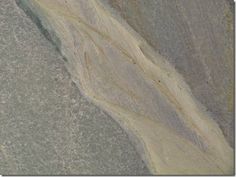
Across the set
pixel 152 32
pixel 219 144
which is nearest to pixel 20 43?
pixel 152 32

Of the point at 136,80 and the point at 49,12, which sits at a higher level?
the point at 49,12

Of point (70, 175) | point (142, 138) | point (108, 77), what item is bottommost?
point (70, 175)

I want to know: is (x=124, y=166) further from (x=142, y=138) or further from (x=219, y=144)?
(x=219, y=144)

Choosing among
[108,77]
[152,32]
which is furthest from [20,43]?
[152,32]

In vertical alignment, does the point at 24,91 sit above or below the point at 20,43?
below

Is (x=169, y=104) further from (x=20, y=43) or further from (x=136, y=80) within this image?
(x=20, y=43)

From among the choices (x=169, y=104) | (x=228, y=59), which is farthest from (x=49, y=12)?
(x=228, y=59)

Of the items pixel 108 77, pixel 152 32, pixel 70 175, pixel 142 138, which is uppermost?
A: pixel 152 32
